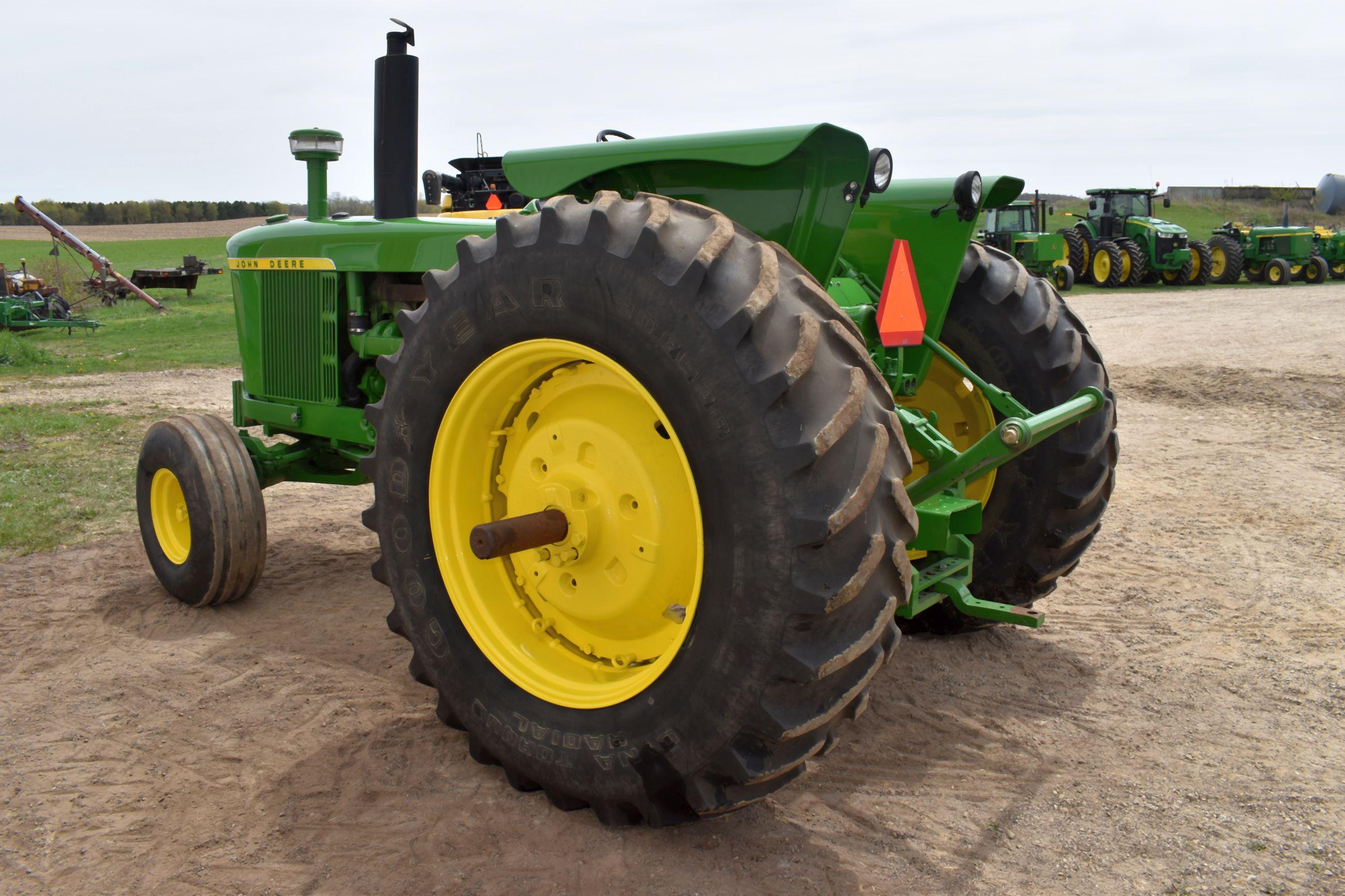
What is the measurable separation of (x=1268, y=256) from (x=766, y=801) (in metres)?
25.7

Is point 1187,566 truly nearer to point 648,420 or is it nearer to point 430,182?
point 648,420

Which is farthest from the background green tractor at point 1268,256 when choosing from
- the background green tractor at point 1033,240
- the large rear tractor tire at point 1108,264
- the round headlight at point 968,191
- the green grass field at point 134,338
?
the round headlight at point 968,191

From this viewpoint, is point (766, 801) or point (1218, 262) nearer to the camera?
point (766, 801)

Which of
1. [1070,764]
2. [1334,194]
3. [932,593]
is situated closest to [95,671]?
[932,593]

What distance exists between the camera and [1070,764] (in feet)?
9.53

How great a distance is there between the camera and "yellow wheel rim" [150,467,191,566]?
168 inches

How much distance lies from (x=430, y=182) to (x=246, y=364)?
4.46 ft

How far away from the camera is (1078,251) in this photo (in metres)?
23.1

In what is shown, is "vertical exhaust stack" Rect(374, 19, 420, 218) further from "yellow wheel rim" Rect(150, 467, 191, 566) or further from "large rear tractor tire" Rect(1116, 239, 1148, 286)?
"large rear tractor tire" Rect(1116, 239, 1148, 286)

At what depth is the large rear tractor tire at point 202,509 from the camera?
3986 mm

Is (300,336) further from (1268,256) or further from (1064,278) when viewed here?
(1268,256)

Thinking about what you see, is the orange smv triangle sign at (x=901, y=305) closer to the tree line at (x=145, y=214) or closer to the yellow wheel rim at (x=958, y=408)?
the yellow wheel rim at (x=958, y=408)

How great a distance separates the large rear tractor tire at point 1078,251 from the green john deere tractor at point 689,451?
2121 cm

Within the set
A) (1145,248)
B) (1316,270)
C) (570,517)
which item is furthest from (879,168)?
(1316,270)
